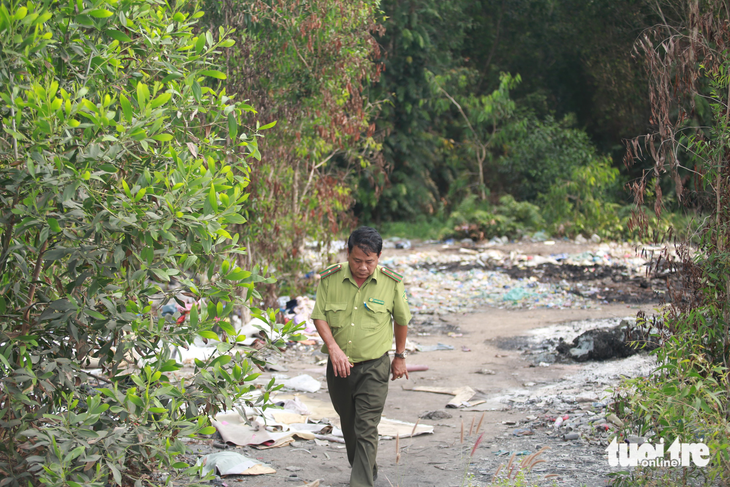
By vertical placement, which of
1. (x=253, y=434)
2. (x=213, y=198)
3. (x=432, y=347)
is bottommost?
(x=432, y=347)

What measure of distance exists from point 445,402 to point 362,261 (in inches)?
111

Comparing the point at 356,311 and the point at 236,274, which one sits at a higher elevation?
the point at 236,274

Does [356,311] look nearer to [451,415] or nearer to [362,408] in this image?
[362,408]

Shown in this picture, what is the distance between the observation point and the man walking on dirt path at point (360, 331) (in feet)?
12.8

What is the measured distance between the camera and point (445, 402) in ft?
20.5

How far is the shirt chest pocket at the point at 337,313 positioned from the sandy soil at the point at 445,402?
1.00 meters

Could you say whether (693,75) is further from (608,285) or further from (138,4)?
(608,285)

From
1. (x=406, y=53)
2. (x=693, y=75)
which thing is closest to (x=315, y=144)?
(x=693, y=75)

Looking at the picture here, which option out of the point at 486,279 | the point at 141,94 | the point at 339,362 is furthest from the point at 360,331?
the point at 486,279

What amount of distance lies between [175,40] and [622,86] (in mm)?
21135

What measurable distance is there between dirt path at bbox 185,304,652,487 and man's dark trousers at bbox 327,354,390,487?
0.83 ft

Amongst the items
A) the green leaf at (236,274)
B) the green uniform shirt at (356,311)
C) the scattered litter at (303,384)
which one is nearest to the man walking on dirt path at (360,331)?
the green uniform shirt at (356,311)

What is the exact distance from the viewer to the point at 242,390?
2951 mm

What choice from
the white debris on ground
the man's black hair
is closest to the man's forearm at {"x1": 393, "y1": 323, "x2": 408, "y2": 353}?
the man's black hair
